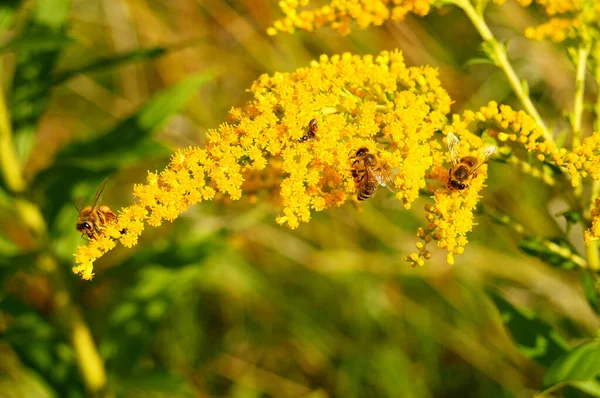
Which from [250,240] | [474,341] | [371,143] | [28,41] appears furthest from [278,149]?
[250,240]

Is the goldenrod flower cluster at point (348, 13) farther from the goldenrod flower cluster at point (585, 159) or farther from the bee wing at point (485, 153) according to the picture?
the goldenrod flower cluster at point (585, 159)

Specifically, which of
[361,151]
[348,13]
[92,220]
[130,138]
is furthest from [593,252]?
[130,138]

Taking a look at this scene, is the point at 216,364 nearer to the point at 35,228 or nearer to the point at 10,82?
the point at 35,228

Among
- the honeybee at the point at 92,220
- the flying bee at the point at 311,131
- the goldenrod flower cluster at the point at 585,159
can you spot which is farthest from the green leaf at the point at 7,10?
the goldenrod flower cluster at the point at 585,159

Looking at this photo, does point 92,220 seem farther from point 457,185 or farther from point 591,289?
point 591,289

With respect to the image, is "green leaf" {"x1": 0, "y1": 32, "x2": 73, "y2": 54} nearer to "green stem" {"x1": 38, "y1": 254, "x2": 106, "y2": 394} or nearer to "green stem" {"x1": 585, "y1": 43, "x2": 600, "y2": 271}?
"green stem" {"x1": 38, "y1": 254, "x2": 106, "y2": 394}
